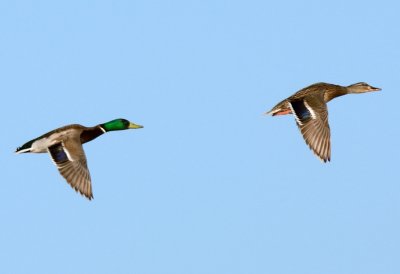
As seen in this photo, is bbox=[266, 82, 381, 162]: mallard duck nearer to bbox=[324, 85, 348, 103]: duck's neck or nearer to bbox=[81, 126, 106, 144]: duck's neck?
bbox=[324, 85, 348, 103]: duck's neck

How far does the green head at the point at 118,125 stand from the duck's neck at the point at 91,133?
0.19 meters

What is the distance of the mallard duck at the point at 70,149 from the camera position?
24.0 metres

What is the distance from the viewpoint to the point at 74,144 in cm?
2491

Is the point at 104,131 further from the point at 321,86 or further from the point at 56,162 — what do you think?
the point at 321,86

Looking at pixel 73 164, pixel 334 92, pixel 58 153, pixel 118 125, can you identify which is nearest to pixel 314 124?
pixel 334 92

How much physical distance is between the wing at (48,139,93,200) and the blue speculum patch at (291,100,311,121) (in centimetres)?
472

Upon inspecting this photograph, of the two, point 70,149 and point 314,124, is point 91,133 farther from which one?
point 314,124

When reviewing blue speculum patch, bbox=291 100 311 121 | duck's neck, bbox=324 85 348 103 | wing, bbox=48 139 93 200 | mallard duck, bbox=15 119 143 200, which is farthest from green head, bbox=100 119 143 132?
duck's neck, bbox=324 85 348 103

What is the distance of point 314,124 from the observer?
25.0 meters

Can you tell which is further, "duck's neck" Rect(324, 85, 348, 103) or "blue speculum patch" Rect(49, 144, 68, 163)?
"duck's neck" Rect(324, 85, 348, 103)

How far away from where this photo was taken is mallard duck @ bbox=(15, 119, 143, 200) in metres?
24.0

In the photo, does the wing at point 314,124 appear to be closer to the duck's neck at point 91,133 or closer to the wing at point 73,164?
the duck's neck at point 91,133

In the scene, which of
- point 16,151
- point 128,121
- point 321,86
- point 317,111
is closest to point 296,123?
point 317,111

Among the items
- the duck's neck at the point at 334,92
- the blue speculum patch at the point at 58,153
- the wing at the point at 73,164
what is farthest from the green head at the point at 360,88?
the blue speculum patch at the point at 58,153
